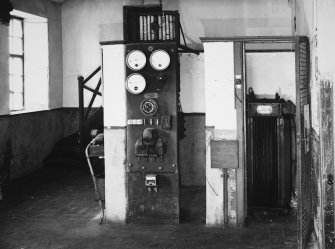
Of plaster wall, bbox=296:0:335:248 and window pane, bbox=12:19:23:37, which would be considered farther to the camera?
window pane, bbox=12:19:23:37

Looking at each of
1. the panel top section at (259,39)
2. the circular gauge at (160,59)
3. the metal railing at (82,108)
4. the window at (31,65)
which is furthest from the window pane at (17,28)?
the panel top section at (259,39)

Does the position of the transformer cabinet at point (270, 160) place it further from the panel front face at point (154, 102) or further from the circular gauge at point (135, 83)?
the circular gauge at point (135, 83)

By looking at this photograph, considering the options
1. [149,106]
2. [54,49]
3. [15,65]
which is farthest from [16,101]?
[149,106]

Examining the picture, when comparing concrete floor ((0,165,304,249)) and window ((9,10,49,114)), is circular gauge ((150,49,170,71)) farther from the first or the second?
window ((9,10,49,114))

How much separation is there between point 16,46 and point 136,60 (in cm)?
432

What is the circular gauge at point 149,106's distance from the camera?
563 cm

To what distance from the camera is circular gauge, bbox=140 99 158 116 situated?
18.5ft

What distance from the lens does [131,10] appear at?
614 cm

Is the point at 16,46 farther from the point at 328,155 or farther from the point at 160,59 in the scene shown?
the point at 328,155

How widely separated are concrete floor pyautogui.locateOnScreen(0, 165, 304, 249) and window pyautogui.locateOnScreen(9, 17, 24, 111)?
2442 mm

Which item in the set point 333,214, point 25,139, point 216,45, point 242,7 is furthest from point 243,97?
point 25,139

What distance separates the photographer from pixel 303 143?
14.9 ft

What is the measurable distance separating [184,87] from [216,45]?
8.85 feet

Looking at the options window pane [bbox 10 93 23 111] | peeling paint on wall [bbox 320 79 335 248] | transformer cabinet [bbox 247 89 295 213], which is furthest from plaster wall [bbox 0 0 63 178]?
peeling paint on wall [bbox 320 79 335 248]
